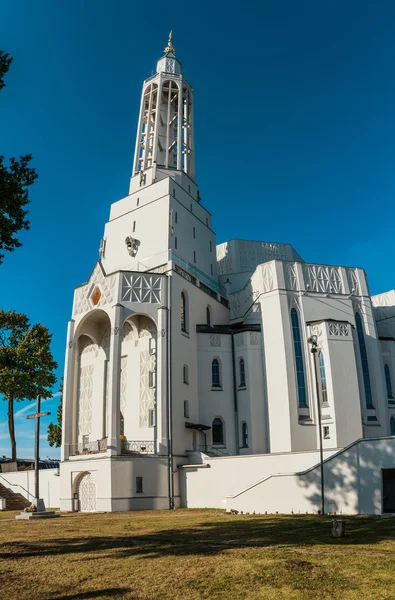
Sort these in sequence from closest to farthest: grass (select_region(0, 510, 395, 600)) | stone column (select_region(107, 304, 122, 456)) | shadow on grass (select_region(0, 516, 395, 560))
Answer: grass (select_region(0, 510, 395, 600)), shadow on grass (select_region(0, 516, 395, 560)), stone column (select_region(107, 304, 122, 456))

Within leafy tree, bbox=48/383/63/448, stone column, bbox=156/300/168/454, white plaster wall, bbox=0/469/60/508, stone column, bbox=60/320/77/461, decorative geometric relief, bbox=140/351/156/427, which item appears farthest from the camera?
leafy tree, bbox=48/383/63/448

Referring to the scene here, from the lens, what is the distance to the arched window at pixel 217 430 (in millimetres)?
37719

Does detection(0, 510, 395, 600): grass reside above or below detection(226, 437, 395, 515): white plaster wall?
below

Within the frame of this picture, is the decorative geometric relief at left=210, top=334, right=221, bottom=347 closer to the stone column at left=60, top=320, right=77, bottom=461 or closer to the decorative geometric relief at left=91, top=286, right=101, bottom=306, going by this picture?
the decorative geometric relief at left=91, top=286, right=101, bottom=306

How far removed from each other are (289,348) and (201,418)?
835 cm

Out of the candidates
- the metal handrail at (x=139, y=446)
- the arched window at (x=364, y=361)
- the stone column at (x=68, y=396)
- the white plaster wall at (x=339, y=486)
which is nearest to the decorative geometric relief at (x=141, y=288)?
the stone column at (x=68, y=396)

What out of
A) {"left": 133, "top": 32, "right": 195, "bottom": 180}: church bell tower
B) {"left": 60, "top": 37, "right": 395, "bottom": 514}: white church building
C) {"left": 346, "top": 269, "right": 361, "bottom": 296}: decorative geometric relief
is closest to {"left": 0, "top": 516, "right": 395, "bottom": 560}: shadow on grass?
{"left": 60, "top": 37, "right": 395, "bottom": 514}: white church building

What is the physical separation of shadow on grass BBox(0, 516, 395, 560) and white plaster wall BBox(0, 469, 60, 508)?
2197 centimetres

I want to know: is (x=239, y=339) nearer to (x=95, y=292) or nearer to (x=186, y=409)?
(x=186, y=409)

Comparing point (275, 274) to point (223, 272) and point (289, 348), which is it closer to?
point (289, 348)

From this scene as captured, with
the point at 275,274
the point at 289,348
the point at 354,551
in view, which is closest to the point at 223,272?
the point at 275,274

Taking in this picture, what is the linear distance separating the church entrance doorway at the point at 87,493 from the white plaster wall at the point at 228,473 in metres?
5.70

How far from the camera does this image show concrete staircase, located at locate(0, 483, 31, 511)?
35.5 metres

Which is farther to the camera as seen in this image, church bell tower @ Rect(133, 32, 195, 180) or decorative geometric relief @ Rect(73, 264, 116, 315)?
church bell tower @ Rect(133, 32, 195, 180)
